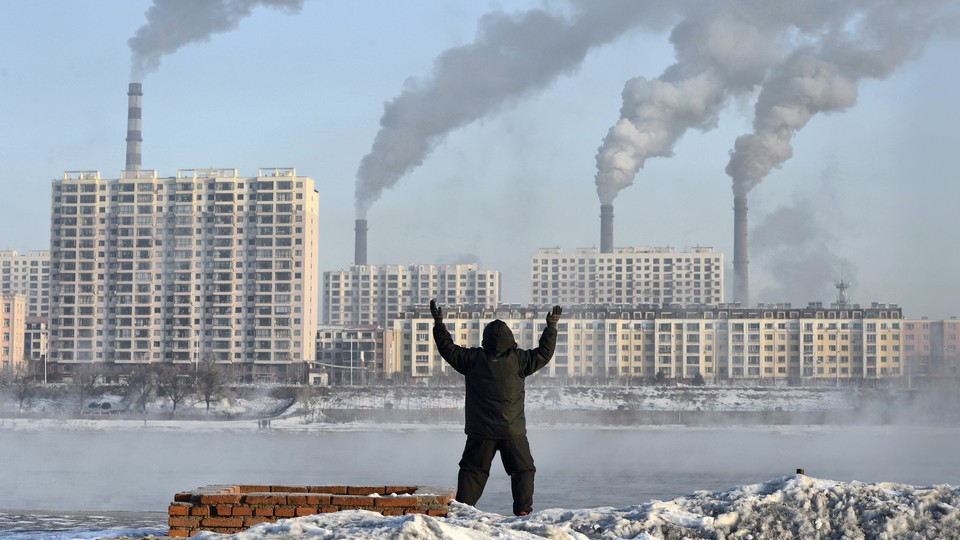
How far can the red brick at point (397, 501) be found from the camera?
8.02 m

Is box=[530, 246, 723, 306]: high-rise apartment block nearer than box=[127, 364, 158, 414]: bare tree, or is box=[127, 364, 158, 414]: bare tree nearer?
box=[127, 364, 158, 414]: bare tree

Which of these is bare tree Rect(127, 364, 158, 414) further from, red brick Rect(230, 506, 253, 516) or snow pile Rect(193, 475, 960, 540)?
snow pile Rect(193, 475, 960, 540)

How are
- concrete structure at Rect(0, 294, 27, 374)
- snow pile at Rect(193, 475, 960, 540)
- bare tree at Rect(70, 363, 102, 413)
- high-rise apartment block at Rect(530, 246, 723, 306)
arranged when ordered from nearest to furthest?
snow pile at Rect(193, 475, 960, 540) → bare tree at Rect(70, 363, 102, 413) → concrete structure at Rect(0, 294, 27, 374) → high-rise apartment block at Rect(530, 246, 723, 306)

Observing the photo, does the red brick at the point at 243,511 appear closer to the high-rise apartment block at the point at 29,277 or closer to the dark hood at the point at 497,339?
the dark hood at the point at 497,339

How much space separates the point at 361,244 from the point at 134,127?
31.4 metres

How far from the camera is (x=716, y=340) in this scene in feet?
369

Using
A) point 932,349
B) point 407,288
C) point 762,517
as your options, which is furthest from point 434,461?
point 407,288

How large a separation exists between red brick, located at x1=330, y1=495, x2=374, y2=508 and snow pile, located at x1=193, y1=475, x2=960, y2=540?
586 mm

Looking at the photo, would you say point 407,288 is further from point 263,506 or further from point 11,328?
point 263,506

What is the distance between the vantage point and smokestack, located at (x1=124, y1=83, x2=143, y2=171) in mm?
Answer: 124438

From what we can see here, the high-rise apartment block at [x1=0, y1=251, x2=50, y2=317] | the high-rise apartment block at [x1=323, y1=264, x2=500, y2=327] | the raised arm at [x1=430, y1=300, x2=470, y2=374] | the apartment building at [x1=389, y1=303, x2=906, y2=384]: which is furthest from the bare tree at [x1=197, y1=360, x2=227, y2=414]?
the high-rise apartment block at [x1=0, y1=251, x2=50, y2=317]

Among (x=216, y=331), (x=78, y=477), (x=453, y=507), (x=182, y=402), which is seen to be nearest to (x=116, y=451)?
(x=78, y=477)

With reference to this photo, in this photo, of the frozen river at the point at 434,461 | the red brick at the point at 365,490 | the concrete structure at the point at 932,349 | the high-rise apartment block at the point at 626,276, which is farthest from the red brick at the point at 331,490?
the high-rise apartment block at the point at 626,276

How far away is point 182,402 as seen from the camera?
82188mm
